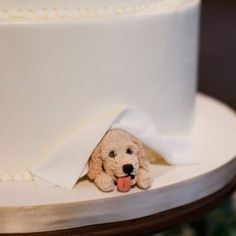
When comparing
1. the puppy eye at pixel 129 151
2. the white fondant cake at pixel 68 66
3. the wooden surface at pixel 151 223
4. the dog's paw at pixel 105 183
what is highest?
the white fondant cake at pixel 68 66

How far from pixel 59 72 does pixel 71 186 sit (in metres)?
0.21

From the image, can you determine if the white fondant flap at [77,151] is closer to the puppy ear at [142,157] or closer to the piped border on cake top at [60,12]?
the puppy ear at [142,157]

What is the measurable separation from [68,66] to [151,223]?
1.05ft

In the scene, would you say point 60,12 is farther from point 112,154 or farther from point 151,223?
point 151,223

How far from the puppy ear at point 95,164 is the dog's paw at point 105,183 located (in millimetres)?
14

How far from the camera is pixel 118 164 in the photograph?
102cm

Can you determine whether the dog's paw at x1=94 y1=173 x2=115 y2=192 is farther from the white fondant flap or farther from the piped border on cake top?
the piped border on cake top

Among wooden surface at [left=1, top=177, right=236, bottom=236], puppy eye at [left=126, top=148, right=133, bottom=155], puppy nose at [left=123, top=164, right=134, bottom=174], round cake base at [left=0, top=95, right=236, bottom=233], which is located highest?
puppy eye at [left=126, top=148, right=133, bottom=155]

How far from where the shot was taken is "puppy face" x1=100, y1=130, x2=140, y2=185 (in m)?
1.02

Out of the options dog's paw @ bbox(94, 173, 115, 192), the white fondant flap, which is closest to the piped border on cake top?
A: the white fondant flap

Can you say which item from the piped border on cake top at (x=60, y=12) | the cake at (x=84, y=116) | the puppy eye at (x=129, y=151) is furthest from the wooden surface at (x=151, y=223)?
the piped border on cake top at (x=60, y=12)

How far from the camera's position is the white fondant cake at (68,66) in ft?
3.41

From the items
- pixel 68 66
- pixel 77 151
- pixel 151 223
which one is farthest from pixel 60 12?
pixel 151 223

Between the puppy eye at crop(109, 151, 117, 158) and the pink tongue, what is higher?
the puppy eye at crop(109, 151, 117, 158)
